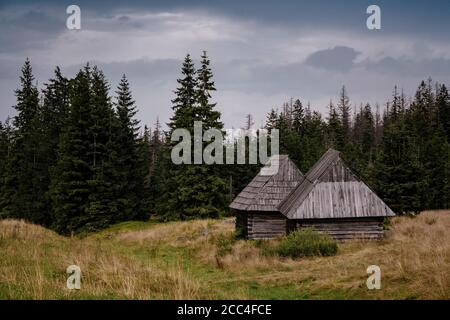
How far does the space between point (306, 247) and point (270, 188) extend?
28.7 feet

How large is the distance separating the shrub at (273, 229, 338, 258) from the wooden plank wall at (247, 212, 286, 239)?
694 centimetres

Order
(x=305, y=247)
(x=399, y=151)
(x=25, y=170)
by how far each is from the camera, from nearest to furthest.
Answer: (x=305, y=247) → (x=399, y=151) → (x=25, y=170)

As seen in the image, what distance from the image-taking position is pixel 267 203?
25.5 metres

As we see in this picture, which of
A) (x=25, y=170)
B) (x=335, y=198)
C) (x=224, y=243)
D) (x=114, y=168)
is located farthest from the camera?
(x=25, y=170)

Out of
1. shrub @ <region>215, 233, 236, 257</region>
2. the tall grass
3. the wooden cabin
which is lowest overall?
shrub @ <region>215, 233, 236, 257</region>

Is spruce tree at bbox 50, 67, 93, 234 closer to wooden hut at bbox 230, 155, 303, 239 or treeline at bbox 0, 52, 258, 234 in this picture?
treeline at bbox 0, 52, 258, 234

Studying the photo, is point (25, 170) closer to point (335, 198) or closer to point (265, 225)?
point (265, 225)

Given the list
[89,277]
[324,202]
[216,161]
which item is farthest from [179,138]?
[89,277]

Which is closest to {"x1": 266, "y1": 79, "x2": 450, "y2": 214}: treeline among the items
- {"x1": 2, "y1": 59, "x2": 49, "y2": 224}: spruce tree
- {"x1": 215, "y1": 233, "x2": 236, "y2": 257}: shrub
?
{"x1": 215, "y1": 233, "x2": 236, "y2": 257}: shrub

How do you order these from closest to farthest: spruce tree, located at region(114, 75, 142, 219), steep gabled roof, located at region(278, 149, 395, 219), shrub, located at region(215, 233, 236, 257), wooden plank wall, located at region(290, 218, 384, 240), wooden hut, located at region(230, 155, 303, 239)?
shrub, located at region(215, 233, 236, 257) < steep gabled roof, located at region(278, 149, 395, 219) < wooden plank wall, located at region(290, 218, 384, 240) < wooden hut, located at region(230, 155, 303, 239) < spruce tree, located at region(114, 75, 142, 219)

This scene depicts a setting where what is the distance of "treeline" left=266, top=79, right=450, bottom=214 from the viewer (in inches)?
1393

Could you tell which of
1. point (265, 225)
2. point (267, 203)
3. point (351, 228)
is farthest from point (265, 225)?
point (351, 228)

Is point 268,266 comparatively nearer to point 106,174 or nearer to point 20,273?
point 20,273
